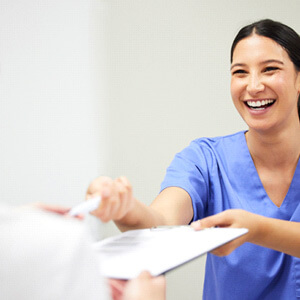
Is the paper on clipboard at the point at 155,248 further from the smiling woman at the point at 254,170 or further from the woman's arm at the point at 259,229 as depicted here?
the smiling woman at the point at 254,170

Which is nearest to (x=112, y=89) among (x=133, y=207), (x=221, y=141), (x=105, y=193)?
(x=221, y=141)

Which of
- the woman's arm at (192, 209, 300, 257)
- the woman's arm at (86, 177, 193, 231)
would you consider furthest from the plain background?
the woman's arm at (192, 209, 300, 257)

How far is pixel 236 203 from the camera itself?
0.97m

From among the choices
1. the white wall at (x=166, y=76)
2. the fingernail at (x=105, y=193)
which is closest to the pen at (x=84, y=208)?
the fingernail at (x=105, y=193)

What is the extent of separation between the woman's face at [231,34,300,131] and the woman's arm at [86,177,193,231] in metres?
0.27

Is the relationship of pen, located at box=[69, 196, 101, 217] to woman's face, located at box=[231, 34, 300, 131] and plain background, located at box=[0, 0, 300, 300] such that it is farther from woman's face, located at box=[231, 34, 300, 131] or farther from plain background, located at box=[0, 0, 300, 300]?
plain background, located at box=[0, 0, 300, 300]

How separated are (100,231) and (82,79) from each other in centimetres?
63

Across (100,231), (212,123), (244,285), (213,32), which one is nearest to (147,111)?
(212,123)

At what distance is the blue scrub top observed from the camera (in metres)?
0.91

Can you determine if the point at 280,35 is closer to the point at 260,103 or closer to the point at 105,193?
the point at 260,103

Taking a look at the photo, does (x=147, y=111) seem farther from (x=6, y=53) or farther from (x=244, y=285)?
(x=244, y=285)

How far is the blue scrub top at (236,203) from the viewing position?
0.91 meters

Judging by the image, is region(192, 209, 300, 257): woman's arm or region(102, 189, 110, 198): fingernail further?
region(192, 209, 300, 257): woman's arm

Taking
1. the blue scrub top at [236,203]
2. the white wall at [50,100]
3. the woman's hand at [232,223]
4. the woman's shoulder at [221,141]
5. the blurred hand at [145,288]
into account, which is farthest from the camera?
the white wall at [50,100]
